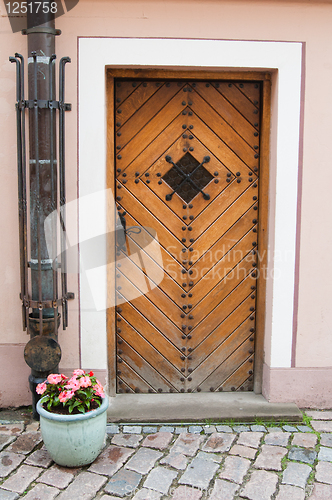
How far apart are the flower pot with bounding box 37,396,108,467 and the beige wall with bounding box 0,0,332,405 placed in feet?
2.67

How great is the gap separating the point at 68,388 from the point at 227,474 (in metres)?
1.17

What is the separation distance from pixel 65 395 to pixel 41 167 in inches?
64.4

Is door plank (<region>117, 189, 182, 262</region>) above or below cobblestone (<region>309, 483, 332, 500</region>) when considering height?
above

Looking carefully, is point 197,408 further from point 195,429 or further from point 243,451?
point 243,451

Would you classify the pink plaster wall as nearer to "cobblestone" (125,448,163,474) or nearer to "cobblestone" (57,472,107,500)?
"cobblestone" (125,448,163,474)

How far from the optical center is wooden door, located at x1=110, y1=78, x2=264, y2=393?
363cm

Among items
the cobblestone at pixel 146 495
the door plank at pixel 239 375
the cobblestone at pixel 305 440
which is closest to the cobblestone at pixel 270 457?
the cobblestone at pixel 305 440

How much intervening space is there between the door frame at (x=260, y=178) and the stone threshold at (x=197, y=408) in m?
0.20

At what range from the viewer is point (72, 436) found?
273cm

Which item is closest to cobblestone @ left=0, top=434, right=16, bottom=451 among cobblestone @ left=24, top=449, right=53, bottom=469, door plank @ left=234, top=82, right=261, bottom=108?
cobblestone @ left=24, top=449, right=53, bottom=469

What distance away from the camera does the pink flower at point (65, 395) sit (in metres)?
2.77

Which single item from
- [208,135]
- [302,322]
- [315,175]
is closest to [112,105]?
[208,135]

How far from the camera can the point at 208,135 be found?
144 inches

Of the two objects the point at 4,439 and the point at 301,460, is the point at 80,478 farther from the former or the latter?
the point at 301,460
